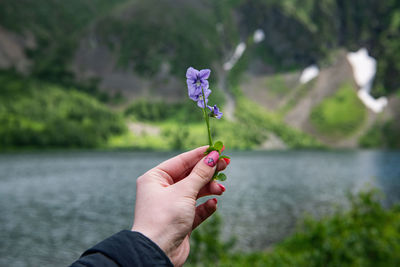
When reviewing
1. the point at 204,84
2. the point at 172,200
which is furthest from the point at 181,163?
the point at 204,84

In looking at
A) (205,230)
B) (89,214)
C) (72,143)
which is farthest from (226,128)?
(205,230)

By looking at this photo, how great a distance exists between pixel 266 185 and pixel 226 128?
102m

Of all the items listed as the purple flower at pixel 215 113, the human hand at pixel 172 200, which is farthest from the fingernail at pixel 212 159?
the purple flower at pixel 215 113

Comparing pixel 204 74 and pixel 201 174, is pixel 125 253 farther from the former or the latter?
pixel 204 74

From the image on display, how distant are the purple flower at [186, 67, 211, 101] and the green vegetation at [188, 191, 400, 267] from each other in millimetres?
9723

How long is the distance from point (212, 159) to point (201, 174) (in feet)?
0.45

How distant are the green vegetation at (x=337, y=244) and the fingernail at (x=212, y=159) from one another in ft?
31.1

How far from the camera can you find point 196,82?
7.38 feet

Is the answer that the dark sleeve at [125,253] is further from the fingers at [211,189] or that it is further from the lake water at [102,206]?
the lake water at [102,206]

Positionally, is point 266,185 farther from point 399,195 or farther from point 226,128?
point 226,128

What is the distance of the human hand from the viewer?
73.8 inches

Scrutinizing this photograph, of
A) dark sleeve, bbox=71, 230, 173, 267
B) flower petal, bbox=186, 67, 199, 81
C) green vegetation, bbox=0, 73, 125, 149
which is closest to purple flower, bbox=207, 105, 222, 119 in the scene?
flower petal, bbox=186, 67, 199, 81

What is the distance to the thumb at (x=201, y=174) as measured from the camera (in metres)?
2.03

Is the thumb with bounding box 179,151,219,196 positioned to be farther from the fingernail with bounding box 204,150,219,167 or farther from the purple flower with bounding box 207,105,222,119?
the purple flower with bounding box 207,105,222,119
